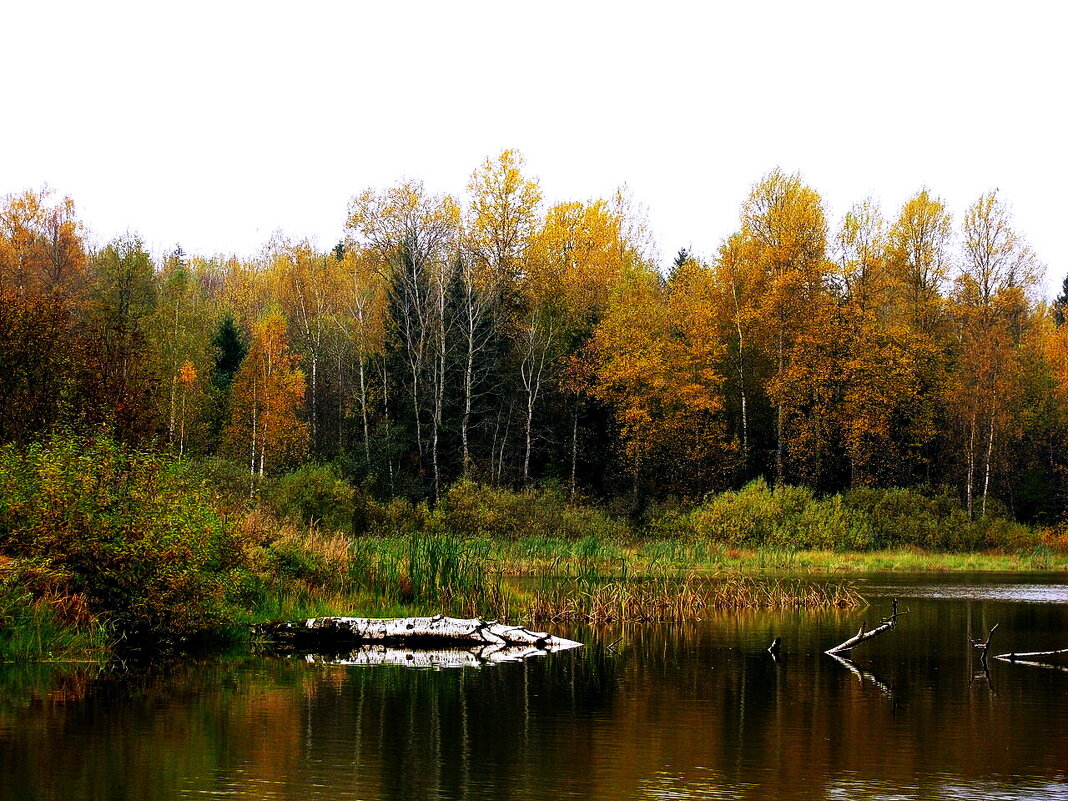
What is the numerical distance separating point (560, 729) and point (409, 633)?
8.58m

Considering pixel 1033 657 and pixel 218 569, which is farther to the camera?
pixel 1033 657

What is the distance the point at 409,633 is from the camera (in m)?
23.9

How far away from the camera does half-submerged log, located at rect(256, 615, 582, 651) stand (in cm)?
2391

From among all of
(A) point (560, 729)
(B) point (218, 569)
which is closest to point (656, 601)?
(B) point (218, 569)

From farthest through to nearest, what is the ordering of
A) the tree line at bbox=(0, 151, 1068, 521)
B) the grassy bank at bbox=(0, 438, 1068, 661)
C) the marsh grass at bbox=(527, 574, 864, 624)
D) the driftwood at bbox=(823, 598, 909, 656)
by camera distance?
the tree line at bbox=(0, 151, 1068, 521) → the marsh grass at bbox=(527, 574, 864, 624) → the driftwood at bbox=(823, 598, 909, 656) → the grassy bank at bbox=(0, 438, 1068, 661)

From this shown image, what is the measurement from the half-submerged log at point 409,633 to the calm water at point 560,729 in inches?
40.4

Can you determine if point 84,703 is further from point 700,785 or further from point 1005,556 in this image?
point 1005,556

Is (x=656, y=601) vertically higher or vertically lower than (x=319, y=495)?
lower

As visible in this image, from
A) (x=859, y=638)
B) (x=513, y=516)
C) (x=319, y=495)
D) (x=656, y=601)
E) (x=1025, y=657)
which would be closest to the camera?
(x=859, y=638)

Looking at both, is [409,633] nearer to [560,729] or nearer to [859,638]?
[560,729]

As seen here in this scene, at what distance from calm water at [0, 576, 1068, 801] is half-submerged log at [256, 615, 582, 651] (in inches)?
40.4

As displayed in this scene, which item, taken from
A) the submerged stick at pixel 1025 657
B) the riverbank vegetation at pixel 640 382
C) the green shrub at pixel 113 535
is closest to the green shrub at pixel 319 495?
the riverbank vegetation at pixel 640 382

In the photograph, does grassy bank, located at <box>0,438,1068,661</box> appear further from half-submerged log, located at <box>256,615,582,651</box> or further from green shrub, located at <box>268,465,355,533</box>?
half-submerged log, located at <box>256,615,582,651</box>

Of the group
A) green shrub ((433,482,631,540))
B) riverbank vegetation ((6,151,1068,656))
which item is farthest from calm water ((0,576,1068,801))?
green shrub ((433,482,631,540))
